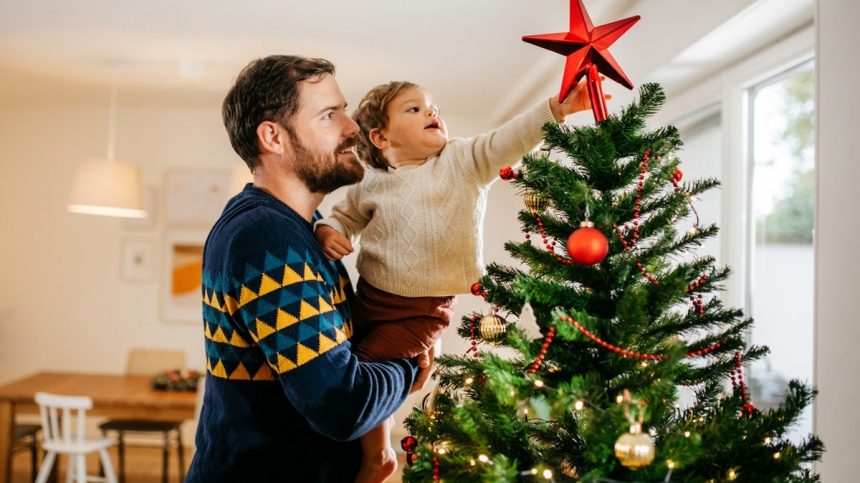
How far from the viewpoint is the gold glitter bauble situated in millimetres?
979

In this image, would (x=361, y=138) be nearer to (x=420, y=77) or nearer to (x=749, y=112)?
(x=749, y=112)

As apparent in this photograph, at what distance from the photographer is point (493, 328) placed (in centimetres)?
97

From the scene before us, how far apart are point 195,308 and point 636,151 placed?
202 inches

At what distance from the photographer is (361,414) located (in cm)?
108

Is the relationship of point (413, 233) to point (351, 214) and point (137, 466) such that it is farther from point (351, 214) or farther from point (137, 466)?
point (137, 466)

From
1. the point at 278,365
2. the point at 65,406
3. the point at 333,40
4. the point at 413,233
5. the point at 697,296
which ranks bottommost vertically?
the point at 65,406

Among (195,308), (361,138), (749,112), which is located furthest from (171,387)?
(749,112)

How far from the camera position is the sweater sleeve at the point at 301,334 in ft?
3.48

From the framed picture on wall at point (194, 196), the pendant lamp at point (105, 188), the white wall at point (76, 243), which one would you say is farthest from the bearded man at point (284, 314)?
the white wall at point (76, 243)

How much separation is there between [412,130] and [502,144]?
0.25m

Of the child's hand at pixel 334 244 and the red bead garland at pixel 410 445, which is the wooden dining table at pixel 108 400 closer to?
the child's hand at pixel 334 244

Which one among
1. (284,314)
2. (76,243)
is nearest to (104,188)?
(76,243)

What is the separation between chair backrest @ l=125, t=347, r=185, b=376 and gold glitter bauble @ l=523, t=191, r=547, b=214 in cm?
426

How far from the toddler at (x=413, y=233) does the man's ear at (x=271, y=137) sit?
0.60 feet
